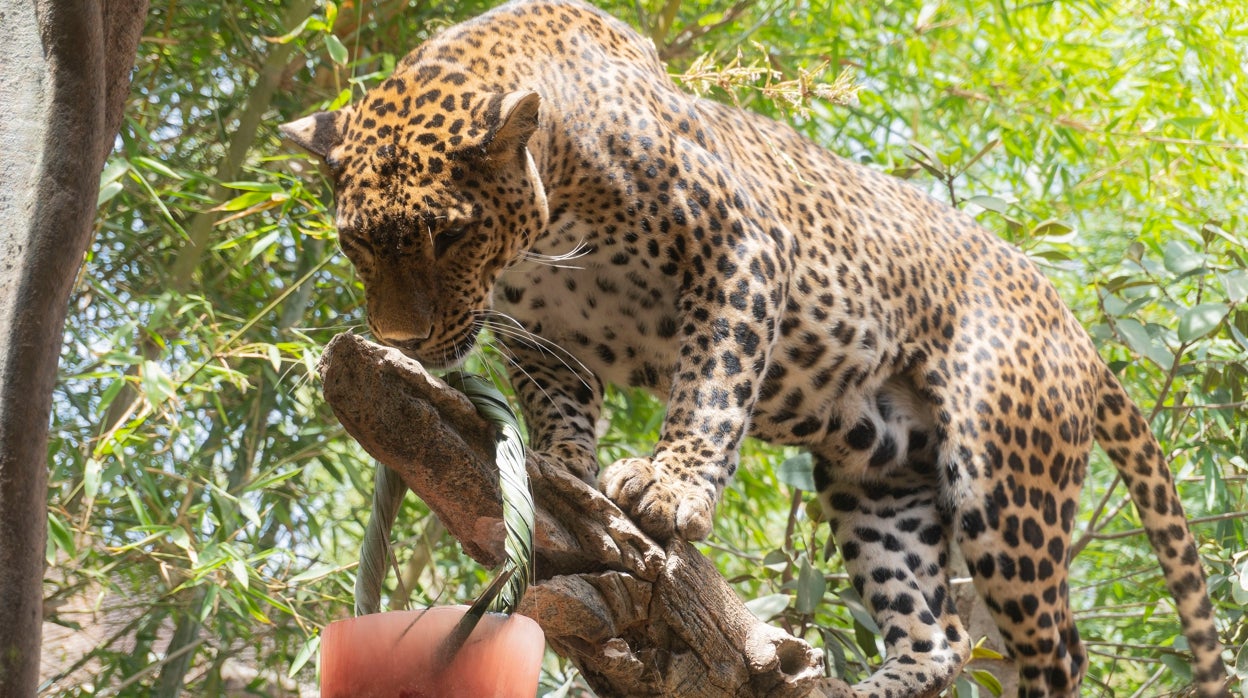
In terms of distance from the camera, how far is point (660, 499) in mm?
2977

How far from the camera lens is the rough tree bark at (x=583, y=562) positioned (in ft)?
7.57

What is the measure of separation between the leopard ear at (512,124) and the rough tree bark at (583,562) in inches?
27.8

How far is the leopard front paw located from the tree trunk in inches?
51.6

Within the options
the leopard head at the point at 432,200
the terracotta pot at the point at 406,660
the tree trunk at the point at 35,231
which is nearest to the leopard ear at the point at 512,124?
the leopard head at the point at 432,200

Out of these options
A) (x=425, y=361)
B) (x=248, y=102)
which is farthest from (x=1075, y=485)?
(x=248, y=102)

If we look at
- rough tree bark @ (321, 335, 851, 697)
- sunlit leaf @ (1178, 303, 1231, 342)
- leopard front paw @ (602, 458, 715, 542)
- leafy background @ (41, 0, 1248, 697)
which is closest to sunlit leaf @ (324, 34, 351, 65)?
leafy background @ (41, 0, 1248, 697)

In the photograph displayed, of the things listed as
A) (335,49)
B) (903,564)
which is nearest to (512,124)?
(335,49)

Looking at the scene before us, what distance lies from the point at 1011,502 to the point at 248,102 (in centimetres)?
305

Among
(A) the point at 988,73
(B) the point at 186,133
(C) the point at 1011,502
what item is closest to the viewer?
(C) the point at 1011,502

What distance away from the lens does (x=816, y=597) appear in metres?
4.20

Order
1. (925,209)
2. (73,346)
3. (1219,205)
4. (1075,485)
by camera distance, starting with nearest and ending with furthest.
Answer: (1075,485)
(925,209)
(73,346)
(1219,205)

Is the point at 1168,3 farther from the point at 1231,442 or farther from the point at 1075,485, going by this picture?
the point at 1075,485

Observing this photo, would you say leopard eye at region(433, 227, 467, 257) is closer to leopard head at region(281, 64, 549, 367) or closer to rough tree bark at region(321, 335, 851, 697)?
leopard head at region(281, 64, 549, 367)

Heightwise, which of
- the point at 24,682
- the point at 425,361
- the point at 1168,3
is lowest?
the point at 24,682
